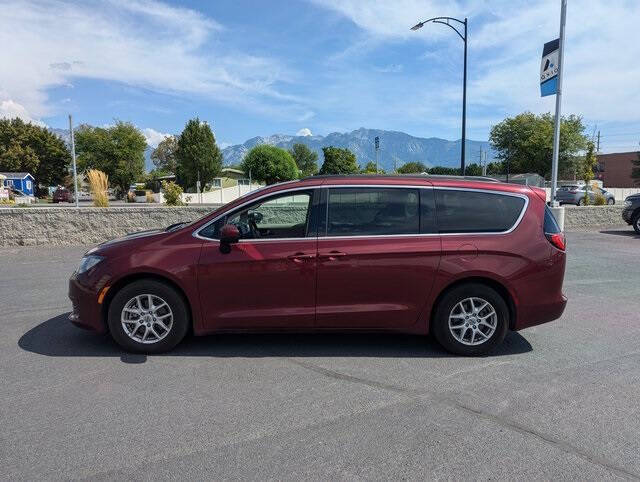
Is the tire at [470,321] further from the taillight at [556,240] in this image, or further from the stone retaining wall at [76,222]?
the stone retaining wall at [76,222]

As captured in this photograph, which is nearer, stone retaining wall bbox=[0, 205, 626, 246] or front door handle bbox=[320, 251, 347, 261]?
front door handle bbox=[320, 251, 347, 261]

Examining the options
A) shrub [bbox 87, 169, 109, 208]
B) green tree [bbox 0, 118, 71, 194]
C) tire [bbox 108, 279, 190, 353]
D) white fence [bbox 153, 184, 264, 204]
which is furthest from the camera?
green tree [bbox 0, 118, 71, 194]

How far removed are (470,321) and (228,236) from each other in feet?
8.09

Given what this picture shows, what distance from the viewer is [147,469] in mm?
2752

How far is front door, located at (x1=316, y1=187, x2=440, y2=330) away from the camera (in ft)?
14.4

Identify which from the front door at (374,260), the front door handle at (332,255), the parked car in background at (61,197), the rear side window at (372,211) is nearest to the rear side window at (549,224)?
the front door at (374,260)

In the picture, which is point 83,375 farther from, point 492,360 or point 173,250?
point 492,360

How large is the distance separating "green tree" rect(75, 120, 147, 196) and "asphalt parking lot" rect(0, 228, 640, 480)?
60.0m

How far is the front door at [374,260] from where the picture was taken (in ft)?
14.4

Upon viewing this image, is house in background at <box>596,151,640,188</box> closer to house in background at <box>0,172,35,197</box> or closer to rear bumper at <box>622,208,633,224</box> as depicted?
rear bumper at <box>622,208,633,224</box>

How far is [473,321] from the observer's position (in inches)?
179

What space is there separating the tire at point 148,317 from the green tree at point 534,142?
62.2m

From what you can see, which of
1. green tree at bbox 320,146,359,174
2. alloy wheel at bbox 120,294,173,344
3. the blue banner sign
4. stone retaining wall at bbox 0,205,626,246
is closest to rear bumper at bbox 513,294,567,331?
alloy wheel at bbox 120,294,173,344

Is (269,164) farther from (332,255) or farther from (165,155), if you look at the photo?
(332,255)
